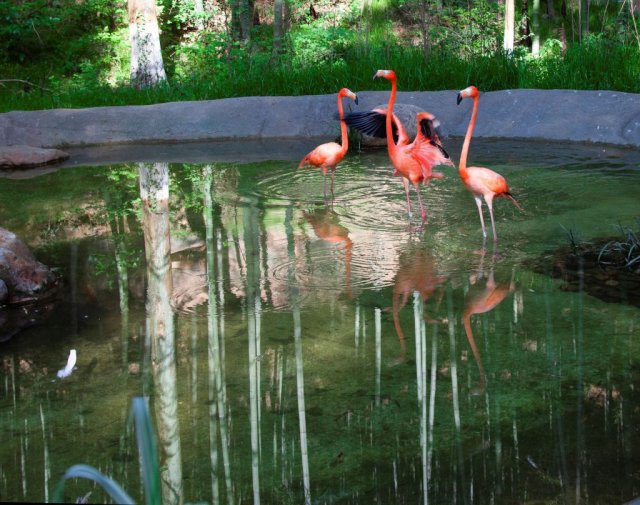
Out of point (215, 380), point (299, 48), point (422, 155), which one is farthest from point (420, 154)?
point (299, 48)

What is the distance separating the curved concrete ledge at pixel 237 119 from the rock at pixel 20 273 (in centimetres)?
562

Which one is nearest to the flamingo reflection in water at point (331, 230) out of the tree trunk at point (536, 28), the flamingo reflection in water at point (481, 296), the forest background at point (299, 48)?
the flamingo reflection in water at point (481, 296)

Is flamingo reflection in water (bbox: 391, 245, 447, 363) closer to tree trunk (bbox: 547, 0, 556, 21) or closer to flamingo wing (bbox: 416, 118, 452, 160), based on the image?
flamingo wing (bbox: 416, 118, 452, 160)

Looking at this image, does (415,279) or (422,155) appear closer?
(415,279)

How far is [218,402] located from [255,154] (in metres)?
6.31

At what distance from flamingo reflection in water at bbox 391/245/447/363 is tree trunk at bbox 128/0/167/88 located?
8.17 m

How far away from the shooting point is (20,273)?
509 centimetres

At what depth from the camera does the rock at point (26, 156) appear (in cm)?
937

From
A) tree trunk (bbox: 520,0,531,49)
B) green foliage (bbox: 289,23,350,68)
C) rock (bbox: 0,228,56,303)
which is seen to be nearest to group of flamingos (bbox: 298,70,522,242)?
rock (bbox: 0,228,56,303)

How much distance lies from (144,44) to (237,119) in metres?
2.84

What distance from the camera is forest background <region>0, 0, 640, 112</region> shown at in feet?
36.8

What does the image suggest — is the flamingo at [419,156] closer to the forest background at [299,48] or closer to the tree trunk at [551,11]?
the forest background at [299,48]

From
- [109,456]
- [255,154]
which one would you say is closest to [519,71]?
[255,154]

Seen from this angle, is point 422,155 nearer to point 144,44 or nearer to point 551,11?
point 144,44
